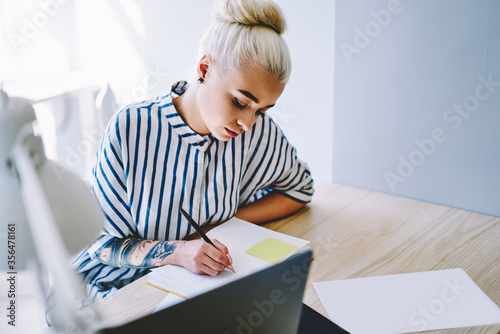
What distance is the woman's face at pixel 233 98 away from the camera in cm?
96

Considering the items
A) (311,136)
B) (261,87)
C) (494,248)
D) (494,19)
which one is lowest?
(494,248)

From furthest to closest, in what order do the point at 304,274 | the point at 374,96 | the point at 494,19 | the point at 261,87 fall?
the point at 374,96
the point at 494,19
the point at 261,87
the point at 304,274

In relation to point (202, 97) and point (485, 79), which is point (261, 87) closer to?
point (202, 97)

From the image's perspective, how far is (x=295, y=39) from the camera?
1.56 meters

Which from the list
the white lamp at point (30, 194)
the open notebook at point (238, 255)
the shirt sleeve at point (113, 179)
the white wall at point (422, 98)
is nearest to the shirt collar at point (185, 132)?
the shirt sleeve at point (113, 179)

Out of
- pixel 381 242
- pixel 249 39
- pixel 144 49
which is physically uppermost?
pixel 249 39

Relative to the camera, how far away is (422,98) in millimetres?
1277

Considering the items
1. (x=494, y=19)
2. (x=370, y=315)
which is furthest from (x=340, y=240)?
(x=494, y=19)

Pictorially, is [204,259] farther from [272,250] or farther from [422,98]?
[422,98]

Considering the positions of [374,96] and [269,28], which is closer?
[269,28]

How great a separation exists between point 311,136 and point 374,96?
326 mm

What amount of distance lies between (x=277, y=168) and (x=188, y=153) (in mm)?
310

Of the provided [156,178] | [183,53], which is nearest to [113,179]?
[156,178]

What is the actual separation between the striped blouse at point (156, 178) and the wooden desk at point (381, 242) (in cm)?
20
